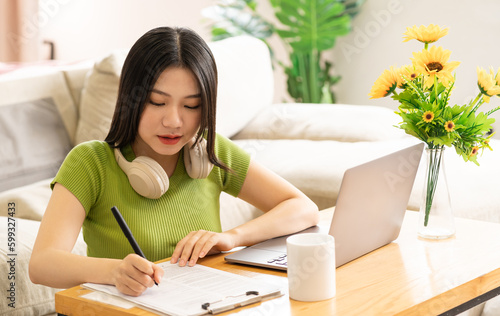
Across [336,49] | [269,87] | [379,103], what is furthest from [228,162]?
[336,49]

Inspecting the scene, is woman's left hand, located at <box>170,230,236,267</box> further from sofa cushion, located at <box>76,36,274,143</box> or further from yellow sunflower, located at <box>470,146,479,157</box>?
sofa cushion, located at <box>76,36,274,143</box>

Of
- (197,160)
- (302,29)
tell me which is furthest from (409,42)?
(197,160)

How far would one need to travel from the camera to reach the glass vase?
1.32 metres

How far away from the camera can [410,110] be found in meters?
1.31

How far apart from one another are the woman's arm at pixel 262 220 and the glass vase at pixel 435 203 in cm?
23

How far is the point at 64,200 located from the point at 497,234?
2.82 ft

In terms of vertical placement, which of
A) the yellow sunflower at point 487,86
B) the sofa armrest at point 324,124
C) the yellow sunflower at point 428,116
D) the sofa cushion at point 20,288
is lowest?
the sofa cushion at point 20,288

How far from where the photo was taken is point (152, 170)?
1.25 m

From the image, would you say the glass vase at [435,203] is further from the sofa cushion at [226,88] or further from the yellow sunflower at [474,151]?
the sofa cushion at [226,88]

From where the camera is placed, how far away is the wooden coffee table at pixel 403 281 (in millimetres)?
963

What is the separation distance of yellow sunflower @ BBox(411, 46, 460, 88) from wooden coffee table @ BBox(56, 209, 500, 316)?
1.05 feet

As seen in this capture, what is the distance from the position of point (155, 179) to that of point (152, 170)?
0.06 ft

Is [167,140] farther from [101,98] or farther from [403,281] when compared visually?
[101,98]

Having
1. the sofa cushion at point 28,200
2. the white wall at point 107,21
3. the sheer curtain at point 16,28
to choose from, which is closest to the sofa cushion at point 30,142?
the sofa cushion at point 28,200
